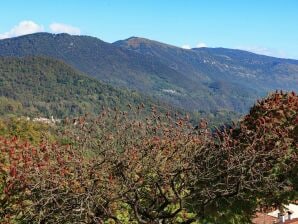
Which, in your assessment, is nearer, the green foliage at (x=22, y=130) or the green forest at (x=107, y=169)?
the green forest at (x=107, y=169)

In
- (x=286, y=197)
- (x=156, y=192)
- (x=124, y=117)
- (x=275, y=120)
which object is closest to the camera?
(x=124, y=117)

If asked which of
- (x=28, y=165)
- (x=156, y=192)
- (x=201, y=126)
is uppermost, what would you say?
(x=201, y=126)

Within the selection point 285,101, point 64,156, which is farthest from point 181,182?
point 285,101

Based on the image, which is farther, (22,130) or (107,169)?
(22,130)

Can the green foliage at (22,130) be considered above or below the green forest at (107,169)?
below

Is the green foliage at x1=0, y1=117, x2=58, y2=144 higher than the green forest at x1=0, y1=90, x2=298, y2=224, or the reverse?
the green forest at x1=0, y1=90, x2=298, y2=224

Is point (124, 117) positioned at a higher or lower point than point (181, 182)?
higher

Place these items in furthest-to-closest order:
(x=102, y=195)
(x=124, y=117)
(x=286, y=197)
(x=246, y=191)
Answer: (x=286, y=197) → (x=246, y=191) → (x=124, y=117) → (x=102, y=195)

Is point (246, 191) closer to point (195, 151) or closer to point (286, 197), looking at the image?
point (286, 197)

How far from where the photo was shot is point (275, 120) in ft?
62.7

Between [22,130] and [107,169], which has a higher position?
[107,169]

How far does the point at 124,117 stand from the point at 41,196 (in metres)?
2.38

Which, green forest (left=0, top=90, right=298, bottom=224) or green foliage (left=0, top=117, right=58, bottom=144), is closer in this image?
green forest (left=0, top=90, right=298, bottom=224)

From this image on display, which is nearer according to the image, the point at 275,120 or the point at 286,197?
the point at 286,197
